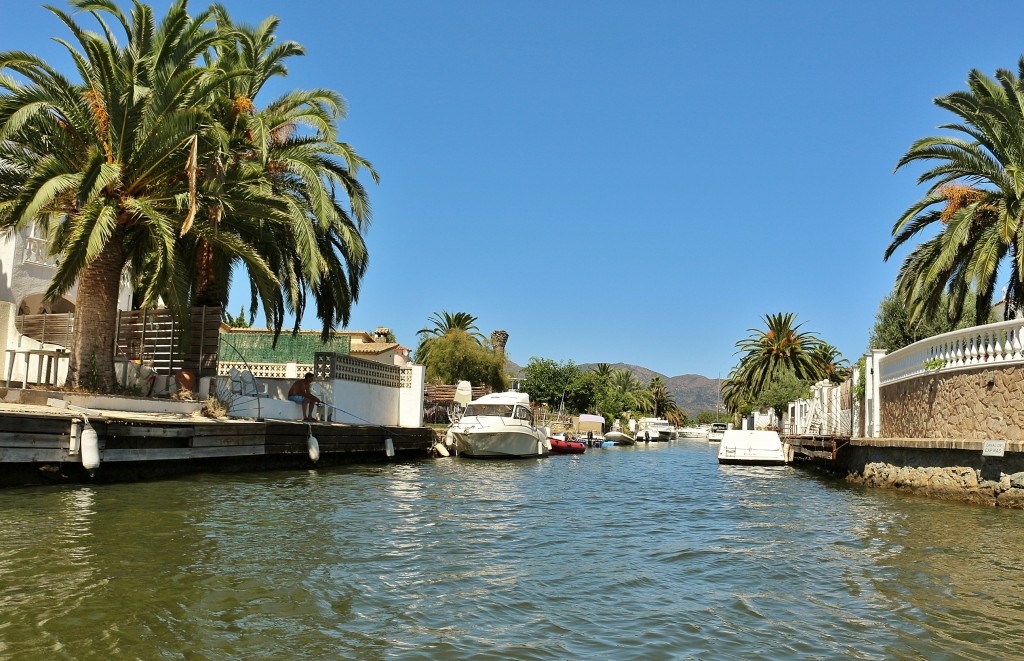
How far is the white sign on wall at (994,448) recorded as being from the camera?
14531mm

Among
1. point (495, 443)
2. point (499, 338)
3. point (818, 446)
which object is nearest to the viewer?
point (818, 446)

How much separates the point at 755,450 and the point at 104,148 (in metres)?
26.0

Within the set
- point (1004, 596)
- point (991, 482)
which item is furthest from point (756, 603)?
point (991, 482)

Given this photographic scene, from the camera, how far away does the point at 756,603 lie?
23.7 feet

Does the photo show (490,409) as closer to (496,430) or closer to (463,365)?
(496,430)

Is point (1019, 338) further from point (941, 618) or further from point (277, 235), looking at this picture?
point (277, 235)

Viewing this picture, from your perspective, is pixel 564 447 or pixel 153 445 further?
pixel 564 447

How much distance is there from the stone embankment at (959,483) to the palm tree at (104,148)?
52.8ft

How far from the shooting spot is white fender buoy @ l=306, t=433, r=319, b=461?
20.9 m

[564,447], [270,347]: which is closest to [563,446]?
[564,447]

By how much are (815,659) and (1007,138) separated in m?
17.9

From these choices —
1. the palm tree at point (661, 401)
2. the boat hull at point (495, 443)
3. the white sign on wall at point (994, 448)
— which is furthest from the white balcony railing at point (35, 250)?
the palm tree at point (661, 401)

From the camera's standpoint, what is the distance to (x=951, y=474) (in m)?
16.3

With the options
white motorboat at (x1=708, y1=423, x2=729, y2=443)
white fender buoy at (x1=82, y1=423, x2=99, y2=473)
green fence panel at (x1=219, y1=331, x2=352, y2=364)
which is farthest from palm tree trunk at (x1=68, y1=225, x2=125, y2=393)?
white motorboat at (x1=708, y1=423, x2=729, y2=443)
